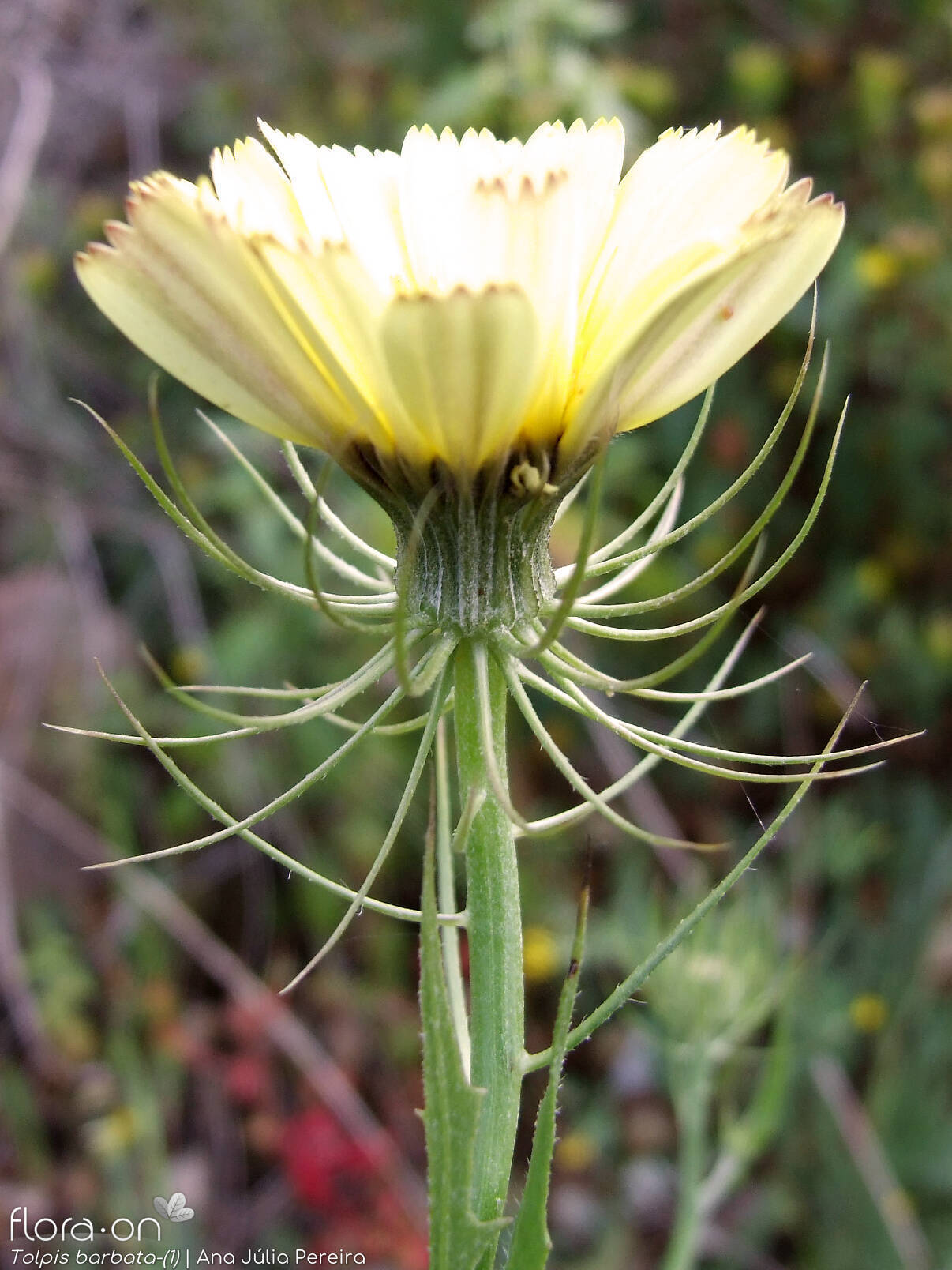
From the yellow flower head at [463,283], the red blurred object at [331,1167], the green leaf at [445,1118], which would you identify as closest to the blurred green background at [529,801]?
the red blurred object at [331,1167]

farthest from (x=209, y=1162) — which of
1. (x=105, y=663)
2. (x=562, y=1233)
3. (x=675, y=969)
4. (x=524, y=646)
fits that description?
(x=524, y=646)

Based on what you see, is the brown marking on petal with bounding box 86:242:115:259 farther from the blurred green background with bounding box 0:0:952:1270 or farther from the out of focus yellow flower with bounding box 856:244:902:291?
the out of focus yellow flower with bounding box 856:244:902:291

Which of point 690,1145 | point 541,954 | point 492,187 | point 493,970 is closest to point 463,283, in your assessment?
point 492,187

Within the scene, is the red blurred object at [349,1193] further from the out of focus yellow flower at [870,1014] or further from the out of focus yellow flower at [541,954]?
the out of focus yellow flower at [870,1014]

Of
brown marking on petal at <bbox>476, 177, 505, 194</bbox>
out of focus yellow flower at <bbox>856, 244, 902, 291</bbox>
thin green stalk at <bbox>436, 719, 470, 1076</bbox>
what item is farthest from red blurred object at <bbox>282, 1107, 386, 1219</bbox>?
out of focus yellow flower at <bbox>856, 244, 902, 291</bbox>

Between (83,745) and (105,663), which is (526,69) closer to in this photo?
(105,663)

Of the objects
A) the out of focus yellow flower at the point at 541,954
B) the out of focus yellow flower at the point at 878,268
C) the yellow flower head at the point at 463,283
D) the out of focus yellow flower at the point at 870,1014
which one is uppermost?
the out of focus yellow flower at the point at 878,268
